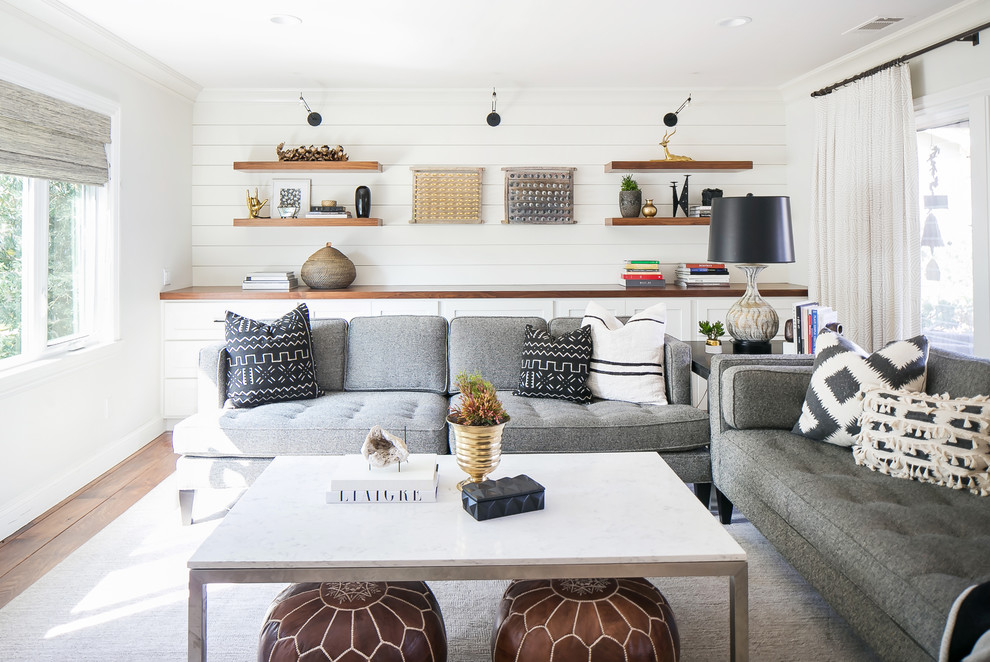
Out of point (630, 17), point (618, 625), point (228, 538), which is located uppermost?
point (630, 17)

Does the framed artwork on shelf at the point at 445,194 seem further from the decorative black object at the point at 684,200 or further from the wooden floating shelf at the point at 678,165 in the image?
the decorative black object at the point at 684,200

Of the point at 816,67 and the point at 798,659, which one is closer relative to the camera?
the point at 798,659

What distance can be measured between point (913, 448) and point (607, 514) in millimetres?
1085

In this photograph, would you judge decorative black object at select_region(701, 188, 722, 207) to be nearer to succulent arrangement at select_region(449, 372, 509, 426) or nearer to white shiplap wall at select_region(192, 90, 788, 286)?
white shiplap wall at select_region(192, 90, 788, 286)

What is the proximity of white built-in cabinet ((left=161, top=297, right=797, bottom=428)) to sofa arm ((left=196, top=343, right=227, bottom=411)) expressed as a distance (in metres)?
1.28

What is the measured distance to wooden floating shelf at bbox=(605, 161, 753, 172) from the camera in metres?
5.08

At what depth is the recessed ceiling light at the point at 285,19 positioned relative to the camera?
3582 millimetres

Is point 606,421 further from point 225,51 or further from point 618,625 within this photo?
point 225,51

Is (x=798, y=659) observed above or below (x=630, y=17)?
below

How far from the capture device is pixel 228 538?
178 cm

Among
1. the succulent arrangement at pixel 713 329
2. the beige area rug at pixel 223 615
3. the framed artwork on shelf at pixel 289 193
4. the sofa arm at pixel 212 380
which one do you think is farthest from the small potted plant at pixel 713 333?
the framed artwork on shelf at pixel 289 193

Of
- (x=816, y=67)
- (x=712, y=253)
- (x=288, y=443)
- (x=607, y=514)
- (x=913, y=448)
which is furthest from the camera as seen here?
(x=816, y=67)

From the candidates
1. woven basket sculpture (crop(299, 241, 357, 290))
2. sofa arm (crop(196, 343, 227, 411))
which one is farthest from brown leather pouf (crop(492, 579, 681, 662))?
woven basket sculpture (crop(299, 241, 357, 290))

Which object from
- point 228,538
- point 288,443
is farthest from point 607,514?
point 288,443
